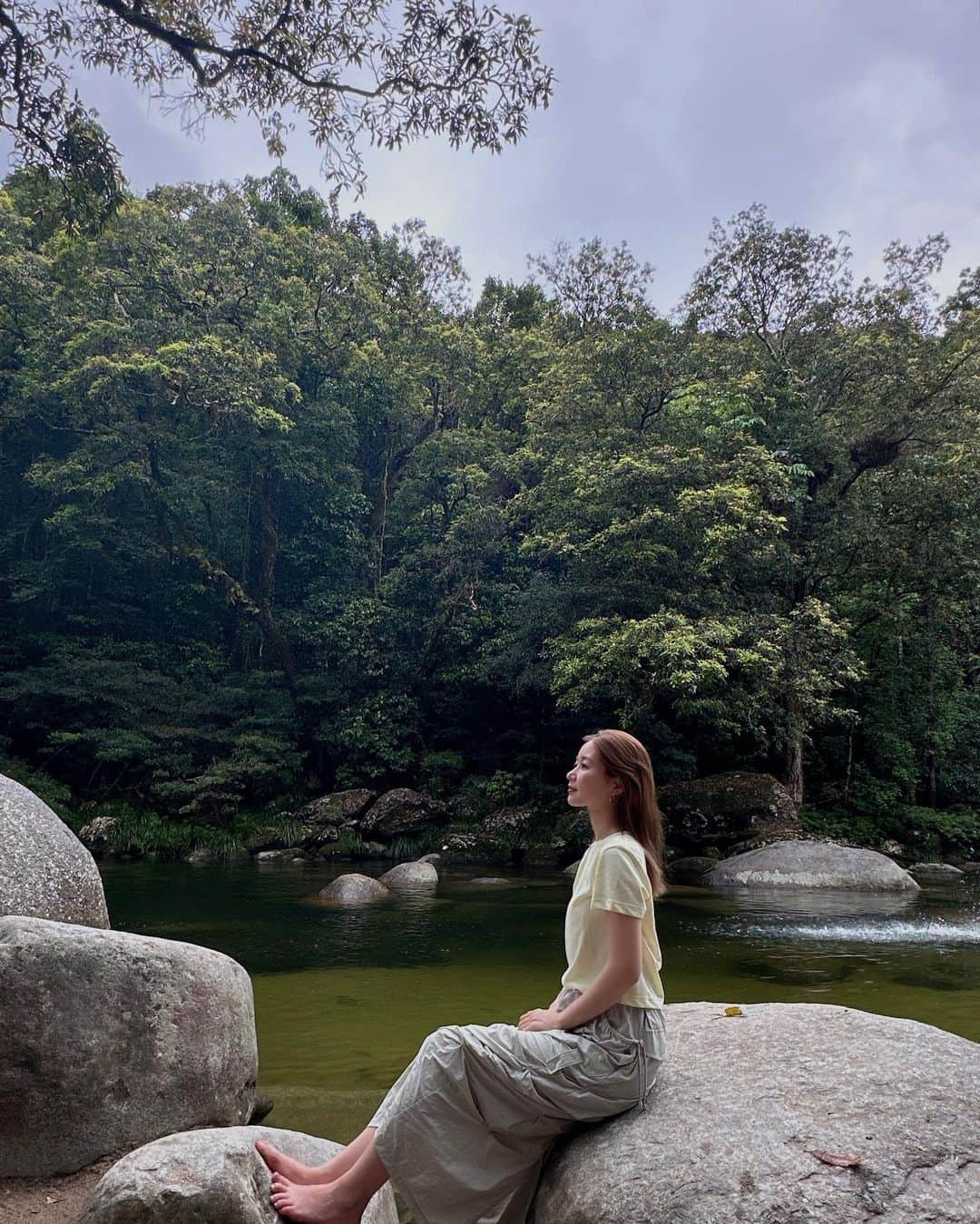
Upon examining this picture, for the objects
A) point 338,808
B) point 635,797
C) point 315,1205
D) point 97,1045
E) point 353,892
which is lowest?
point 353,892

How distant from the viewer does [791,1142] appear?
2668 mm

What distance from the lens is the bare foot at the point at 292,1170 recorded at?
276cm

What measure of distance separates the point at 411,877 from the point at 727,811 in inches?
258

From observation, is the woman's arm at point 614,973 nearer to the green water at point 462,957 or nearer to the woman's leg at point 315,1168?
the woman's leg at point 315,1168

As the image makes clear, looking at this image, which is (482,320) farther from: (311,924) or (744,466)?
(311,924)

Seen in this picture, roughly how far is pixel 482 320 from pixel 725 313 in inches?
389

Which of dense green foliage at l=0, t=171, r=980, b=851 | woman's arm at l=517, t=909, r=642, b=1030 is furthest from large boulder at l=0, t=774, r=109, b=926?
dense green foliage at l=0, t=171, r=980, b=851

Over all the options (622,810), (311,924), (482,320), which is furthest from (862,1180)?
(482,320)

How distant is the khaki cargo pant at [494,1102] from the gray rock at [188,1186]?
0.37 metres

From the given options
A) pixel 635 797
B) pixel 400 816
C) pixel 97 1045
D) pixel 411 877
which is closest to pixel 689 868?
pixel 411 877

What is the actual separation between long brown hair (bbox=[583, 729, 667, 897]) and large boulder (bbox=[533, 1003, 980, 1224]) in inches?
27.0

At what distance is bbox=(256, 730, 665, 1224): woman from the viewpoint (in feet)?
8.78

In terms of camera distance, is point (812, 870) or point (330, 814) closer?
point (812, 870)

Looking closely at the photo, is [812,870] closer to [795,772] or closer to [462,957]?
[795,772]
